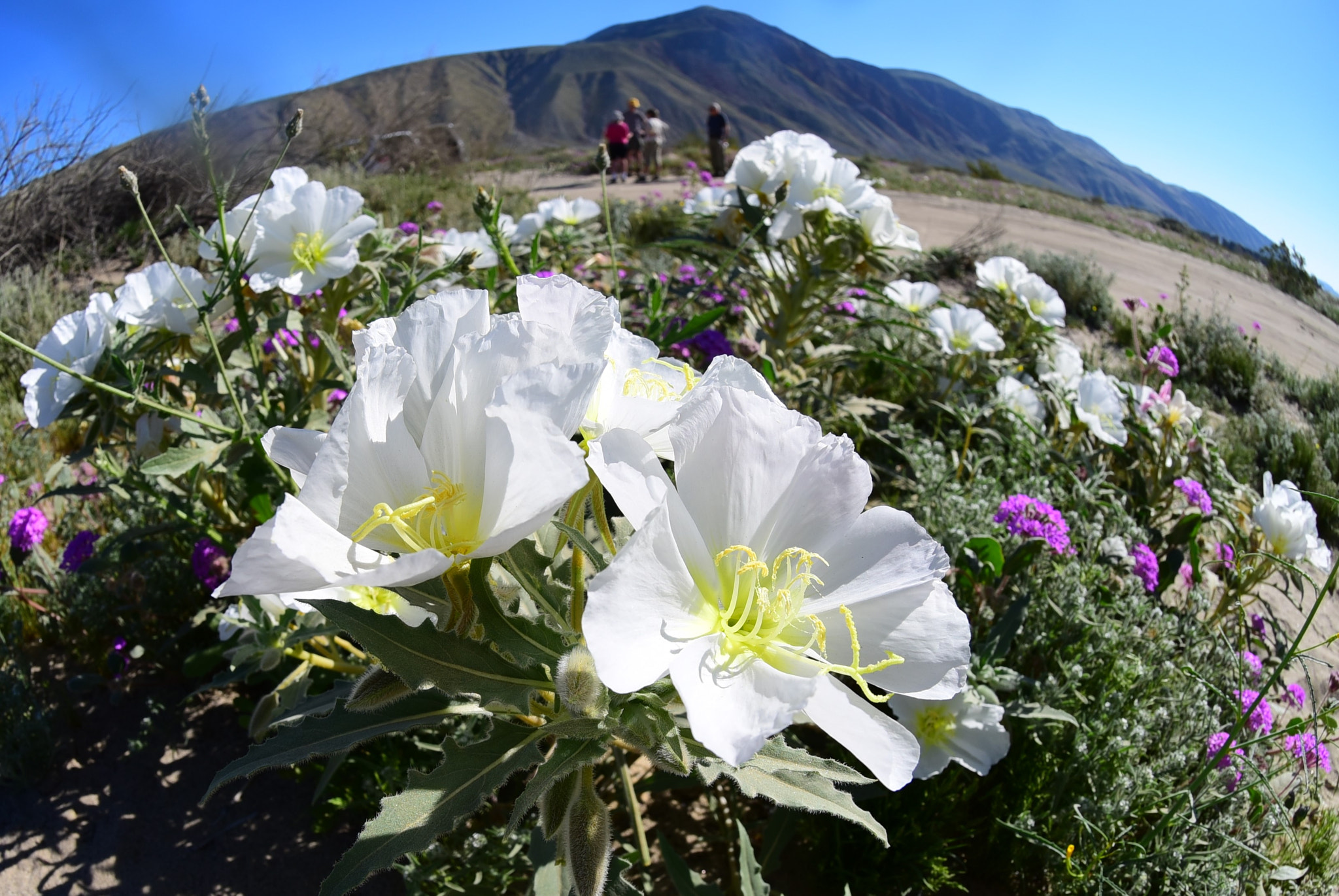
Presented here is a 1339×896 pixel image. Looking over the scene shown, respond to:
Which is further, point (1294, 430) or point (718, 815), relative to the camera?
point (1294, 430)

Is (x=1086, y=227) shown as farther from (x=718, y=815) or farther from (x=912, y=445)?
(x=718, y=815)

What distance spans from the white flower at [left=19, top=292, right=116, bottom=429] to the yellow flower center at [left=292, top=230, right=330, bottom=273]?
1.47ft

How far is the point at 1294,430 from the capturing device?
182 inches

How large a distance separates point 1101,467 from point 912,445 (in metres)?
0.75

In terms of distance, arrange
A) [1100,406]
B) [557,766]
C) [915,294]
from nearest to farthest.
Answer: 1. [557,766]
2. [1100,406]
3. [915,294]

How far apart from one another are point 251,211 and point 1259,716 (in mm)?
2942

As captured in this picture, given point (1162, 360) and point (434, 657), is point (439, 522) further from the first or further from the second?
point (1162, 360)

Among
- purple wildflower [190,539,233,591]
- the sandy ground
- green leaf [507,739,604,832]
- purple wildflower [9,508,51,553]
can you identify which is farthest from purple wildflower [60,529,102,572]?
the sandy ground

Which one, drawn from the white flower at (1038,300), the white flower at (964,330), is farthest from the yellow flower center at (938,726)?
the white flower at (1038,300)

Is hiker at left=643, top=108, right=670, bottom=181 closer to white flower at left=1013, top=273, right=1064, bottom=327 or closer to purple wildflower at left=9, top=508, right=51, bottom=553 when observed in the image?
white flower at left=1013, top=273, right=1064, bottom=327

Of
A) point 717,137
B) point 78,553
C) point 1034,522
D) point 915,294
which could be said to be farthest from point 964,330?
point 717,137

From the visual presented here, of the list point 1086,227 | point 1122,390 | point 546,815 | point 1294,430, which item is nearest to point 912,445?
point 1122,390

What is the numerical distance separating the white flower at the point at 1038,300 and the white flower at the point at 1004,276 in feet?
0.09

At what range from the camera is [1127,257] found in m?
11.4
